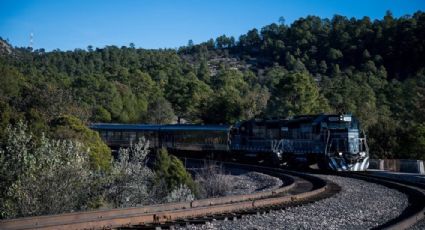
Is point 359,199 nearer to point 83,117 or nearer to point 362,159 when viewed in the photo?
point 362,159

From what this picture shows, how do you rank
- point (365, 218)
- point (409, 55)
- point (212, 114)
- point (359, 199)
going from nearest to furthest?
point (365, 218) → point (359, 199) → point (212, 114) → point (409, 55)

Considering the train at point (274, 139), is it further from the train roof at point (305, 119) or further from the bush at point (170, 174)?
the bush at point (170, 174)

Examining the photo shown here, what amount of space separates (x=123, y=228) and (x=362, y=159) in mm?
21103

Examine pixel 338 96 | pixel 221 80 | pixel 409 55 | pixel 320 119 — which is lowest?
pixel 320 119

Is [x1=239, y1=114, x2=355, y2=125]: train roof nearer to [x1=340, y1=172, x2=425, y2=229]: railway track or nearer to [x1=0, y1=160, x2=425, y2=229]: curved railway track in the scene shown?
[x1=340, y1=172, x2=425, y2=229]: railway track

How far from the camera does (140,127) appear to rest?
46.8 metres

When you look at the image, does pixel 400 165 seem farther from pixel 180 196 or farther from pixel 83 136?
pixel 180 196

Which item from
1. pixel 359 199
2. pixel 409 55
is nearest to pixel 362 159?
pixel 359 199

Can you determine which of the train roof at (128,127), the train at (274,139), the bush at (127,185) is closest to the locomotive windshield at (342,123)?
the train at (274,139)

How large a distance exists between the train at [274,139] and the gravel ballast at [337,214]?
33.2ft

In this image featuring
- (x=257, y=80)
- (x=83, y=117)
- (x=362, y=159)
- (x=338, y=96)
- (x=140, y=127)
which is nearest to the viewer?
(x=362, y=159)

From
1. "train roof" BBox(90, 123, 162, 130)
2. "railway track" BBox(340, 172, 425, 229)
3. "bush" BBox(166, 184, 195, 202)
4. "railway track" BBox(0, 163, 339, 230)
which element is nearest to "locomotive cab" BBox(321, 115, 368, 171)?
"railway track" BBox(340, 172, 425, 229)

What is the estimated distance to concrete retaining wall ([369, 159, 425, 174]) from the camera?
94.5 feet

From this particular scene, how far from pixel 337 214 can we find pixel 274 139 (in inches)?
821
